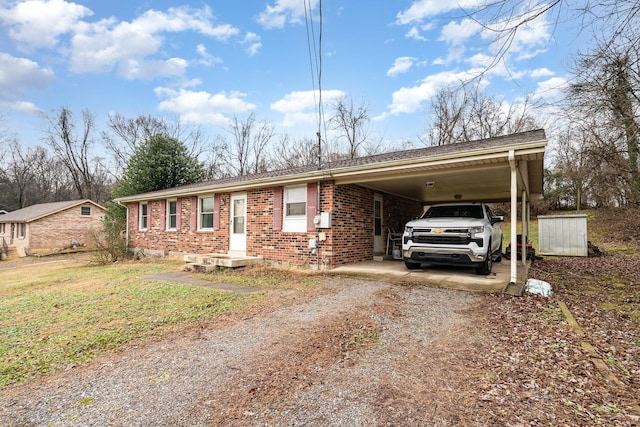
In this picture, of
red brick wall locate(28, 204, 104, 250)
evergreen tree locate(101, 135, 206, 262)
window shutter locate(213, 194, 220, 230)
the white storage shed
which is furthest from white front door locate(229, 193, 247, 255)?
red brick wall locate(28, 204, 104, 250)

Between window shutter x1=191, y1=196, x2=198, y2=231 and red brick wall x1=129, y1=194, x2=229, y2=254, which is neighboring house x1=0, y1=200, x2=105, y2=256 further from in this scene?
window shutter x1=191, y1=196, x2=198, y2=231

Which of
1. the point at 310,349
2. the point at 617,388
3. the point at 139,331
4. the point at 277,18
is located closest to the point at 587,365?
the point at 617,388

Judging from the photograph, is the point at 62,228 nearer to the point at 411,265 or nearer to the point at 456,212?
the point at 411,265

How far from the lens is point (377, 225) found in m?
10.5

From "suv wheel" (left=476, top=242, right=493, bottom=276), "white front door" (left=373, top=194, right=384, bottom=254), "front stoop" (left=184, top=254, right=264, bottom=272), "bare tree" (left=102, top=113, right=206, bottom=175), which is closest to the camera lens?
"suv wheel" (left=476, top=242, right=493, bottom=276)

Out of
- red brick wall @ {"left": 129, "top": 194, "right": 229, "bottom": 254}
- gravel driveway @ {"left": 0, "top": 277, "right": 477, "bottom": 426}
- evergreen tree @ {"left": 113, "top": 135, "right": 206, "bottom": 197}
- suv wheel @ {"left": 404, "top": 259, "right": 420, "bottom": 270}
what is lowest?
gravel driveway @ {"left": 0, "top": 277, "right": 477, "bottom": 426}

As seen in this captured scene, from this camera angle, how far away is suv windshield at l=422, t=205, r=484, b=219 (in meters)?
7.65

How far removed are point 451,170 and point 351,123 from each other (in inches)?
814

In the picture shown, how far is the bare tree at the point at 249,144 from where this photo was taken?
2884cm

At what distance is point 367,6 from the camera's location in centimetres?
608

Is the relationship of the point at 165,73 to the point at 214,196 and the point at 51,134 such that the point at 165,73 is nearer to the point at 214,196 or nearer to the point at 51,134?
the point at 214,196

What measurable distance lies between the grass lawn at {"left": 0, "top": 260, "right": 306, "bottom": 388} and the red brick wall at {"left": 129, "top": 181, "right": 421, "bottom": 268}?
1.49 m

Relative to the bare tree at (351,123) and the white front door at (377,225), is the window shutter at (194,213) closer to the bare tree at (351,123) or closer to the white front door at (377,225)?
the white front door at (377,225)

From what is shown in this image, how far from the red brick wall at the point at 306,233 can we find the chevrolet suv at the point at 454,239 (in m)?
1.82
